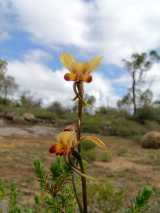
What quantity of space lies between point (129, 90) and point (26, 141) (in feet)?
49.5

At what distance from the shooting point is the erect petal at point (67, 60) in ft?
4.65

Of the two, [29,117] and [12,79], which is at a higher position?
[12,79]

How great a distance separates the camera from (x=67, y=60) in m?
1.42

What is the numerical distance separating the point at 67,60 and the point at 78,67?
43mm

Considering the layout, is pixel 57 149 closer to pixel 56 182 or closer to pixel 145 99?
pixel 56 182

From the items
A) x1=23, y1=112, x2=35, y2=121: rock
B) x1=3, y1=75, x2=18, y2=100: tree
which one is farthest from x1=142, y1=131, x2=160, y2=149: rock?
x1=3, y1=75, x2=18, y2=100: tree

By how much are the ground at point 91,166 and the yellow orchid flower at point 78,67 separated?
235 inches

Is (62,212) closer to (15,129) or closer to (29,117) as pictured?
(15,129)

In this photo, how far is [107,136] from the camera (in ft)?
70.0

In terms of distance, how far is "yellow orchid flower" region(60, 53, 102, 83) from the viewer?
139cm

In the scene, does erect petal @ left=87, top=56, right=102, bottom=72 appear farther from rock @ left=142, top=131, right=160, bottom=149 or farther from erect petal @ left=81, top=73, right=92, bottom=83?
rock @ left=142, top=131, right=160, bottom=149

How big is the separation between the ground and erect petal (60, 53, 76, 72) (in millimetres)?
5970

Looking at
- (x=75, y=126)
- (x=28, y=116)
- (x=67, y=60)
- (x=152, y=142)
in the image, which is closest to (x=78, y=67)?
(x=67, y=60)

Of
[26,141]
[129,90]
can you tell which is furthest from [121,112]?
[26,141]
